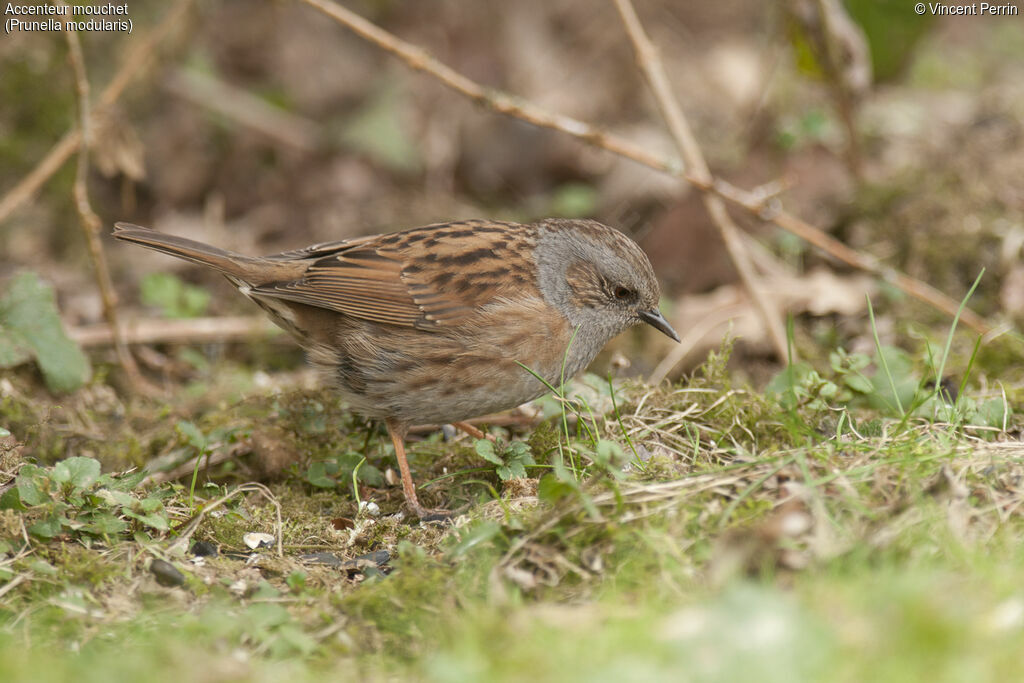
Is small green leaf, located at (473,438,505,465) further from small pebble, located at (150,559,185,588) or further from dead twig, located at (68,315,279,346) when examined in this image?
dead twig, located at (68,315,279,346)

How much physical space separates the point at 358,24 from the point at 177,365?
2566 millimetres

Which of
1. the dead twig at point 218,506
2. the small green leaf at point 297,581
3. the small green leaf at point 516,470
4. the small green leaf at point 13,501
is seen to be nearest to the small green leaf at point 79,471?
the small green leaf at point 13,501

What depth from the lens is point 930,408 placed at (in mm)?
4375

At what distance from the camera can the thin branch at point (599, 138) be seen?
5.62 m

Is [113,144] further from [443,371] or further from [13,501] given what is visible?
[13,501]

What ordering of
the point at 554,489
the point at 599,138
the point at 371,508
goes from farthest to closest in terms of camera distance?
the point at 599,138 → the point at 371,508 → the point at 554,489

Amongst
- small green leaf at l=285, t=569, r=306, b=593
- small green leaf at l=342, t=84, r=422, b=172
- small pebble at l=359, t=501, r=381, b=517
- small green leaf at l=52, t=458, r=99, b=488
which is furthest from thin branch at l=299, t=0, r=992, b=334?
small green leaf at l=342, t=84, r=422, b=172

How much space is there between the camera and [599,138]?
5.86 metres

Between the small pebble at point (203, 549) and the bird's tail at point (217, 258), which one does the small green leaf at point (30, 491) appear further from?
the bird's tail at point (217, 258)

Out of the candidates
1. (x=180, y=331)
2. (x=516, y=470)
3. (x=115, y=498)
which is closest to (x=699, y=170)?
(x=516, y=470)

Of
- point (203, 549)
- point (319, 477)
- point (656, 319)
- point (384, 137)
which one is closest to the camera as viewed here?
point (203, 549)

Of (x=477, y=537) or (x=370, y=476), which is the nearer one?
(x=477, y=537)

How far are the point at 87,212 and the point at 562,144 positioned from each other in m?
5.00
